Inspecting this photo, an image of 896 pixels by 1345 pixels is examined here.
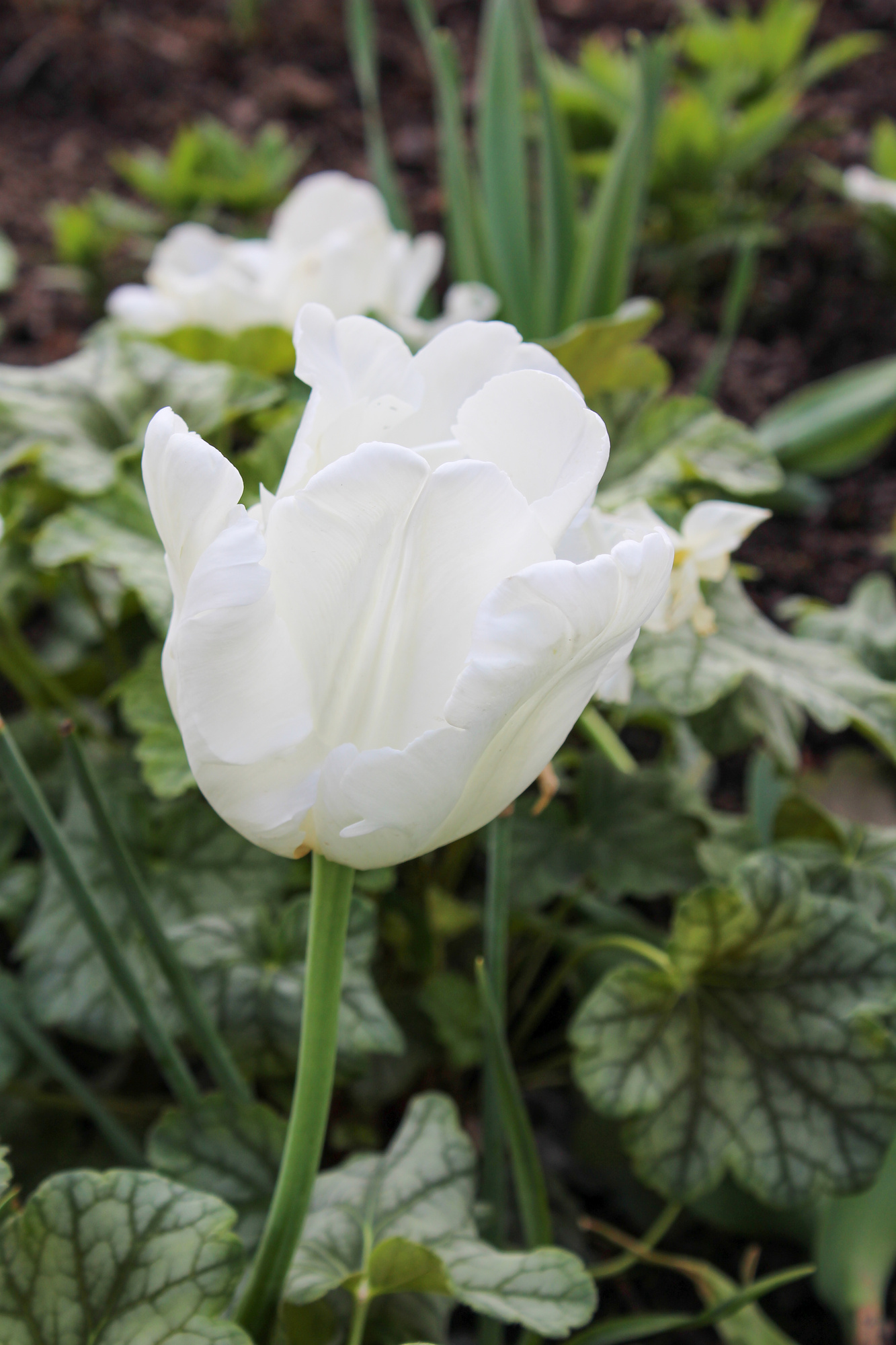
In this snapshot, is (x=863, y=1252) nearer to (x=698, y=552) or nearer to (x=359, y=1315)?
(x=359, y=1315)

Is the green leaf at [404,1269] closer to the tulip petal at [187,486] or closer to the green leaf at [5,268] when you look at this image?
the tulip petal at [187,486]

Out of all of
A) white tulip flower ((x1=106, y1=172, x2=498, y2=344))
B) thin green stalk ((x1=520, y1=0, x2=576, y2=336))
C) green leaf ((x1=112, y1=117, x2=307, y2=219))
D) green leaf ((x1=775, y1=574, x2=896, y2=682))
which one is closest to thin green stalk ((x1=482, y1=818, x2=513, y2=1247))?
green leaf ((x1=775, y1=574, x2=896, y2=682))

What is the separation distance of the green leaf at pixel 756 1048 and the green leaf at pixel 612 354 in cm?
48

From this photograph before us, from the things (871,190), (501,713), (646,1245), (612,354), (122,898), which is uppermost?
(501,713)

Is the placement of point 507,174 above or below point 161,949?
above

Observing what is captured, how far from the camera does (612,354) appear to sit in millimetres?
1044

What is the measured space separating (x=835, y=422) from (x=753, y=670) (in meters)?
0.92

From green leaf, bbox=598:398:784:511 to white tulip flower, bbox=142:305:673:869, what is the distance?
1.27 feet

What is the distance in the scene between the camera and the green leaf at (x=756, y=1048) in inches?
28.8

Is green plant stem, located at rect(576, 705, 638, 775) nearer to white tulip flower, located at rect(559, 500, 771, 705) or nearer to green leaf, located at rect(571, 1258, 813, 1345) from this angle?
white tulip flower, located at rect(559, 500, 771, 705)

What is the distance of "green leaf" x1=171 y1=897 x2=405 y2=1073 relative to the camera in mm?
766

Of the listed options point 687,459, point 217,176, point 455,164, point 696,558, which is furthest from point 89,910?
point 217,176

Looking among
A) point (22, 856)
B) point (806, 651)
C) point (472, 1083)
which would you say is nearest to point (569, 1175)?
point (472, 1083)

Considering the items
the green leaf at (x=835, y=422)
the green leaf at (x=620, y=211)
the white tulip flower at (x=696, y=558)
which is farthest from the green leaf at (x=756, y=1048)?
the green leaf at (x=835, y=422)
